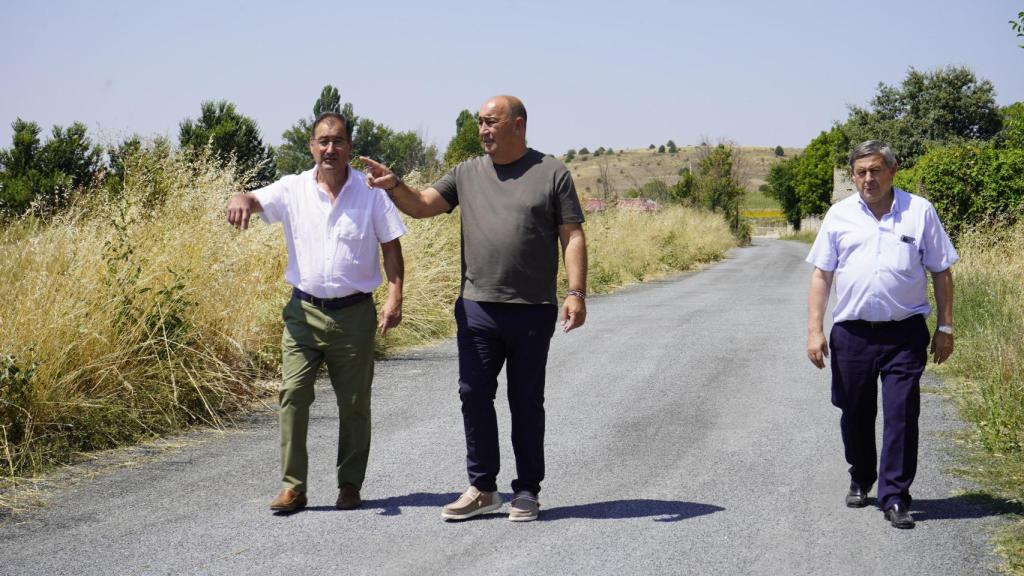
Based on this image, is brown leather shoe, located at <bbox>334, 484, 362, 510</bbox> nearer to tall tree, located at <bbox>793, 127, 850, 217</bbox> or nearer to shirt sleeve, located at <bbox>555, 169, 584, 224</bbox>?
shirt sleeve, located at <bbox>555, 169, 584, 224</bbox>

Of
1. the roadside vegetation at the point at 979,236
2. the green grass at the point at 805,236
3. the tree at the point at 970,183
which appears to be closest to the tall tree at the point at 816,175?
the green grass at the point at 805,236

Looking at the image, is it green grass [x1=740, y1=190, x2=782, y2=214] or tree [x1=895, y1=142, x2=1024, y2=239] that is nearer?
tree [x1=895, y1=142, x2=1024, y2=239]

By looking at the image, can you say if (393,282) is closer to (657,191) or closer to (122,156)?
(122,156)

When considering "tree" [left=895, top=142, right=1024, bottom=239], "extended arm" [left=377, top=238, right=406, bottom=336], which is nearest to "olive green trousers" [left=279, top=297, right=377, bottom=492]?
"extended arm" [left=377, top=238, right=406, bottom=336]

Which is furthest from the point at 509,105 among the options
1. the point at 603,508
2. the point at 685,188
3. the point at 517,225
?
the point at 685,188

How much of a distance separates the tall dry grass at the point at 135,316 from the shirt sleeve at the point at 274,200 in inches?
84.8

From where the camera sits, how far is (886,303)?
5129mm

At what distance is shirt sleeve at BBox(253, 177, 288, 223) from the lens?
17.2 ft

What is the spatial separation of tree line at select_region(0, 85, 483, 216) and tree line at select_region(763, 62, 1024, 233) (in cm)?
1040

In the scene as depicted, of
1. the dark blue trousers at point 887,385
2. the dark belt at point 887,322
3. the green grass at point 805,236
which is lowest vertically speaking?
the green grass at point 805,236

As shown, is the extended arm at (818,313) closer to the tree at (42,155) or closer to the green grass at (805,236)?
the tree at (42,155)

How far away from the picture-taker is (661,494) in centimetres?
567

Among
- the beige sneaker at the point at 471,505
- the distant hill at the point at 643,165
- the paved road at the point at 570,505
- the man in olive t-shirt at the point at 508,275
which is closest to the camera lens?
the paved road at the point at 570,505

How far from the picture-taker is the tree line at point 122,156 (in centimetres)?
1027
